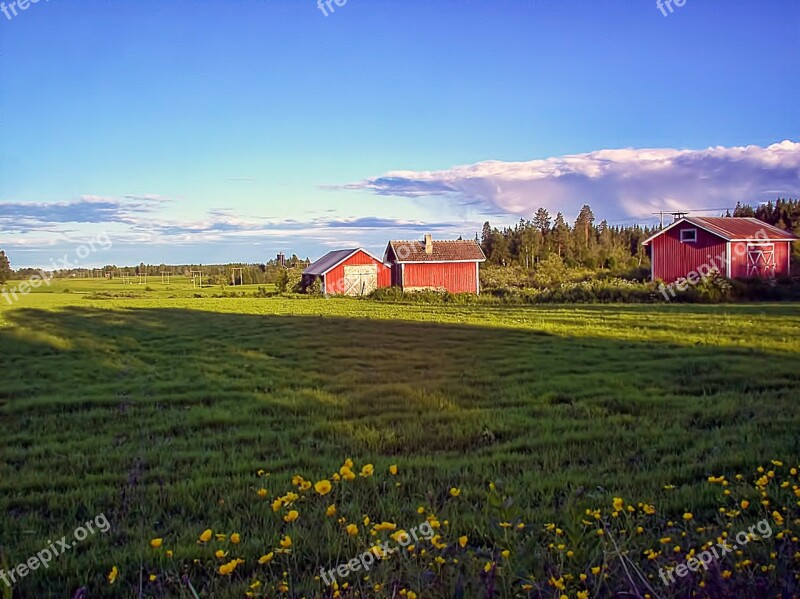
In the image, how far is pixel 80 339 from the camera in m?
17.5

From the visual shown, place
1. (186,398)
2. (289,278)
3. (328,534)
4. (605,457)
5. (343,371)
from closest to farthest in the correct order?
(328,534) < (605,457) < (186,398) < (343,371) < (289,278)

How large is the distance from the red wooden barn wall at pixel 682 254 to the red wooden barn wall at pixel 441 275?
11925 mm

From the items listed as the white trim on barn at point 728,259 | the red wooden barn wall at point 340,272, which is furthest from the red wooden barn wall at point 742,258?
the red wooden barn wall at point 340,272

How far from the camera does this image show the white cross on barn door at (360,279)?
44.9 m

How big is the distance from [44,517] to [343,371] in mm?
6934

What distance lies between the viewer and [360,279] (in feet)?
148

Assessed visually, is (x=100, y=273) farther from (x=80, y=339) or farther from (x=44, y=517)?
(x=44, y=517)

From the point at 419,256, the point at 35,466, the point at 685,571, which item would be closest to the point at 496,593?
the point at 685,571

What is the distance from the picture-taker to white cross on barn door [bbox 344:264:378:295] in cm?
4494

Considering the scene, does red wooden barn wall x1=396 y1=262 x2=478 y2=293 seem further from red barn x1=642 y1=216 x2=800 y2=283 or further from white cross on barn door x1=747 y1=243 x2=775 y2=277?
white cross on barn door x1=747 y1=243 x2=775 y2=277

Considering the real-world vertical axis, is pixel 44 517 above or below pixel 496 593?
below

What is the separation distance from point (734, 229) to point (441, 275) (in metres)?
17.0

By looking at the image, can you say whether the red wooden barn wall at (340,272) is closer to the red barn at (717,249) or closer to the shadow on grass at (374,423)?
the red barn at (717,249)

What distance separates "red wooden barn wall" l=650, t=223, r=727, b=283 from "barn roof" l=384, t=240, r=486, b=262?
11621mm
